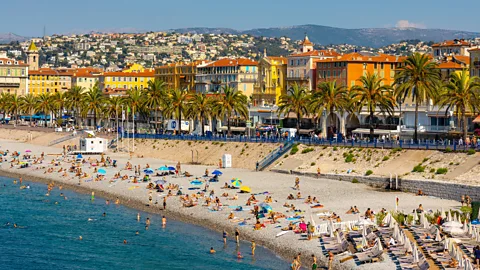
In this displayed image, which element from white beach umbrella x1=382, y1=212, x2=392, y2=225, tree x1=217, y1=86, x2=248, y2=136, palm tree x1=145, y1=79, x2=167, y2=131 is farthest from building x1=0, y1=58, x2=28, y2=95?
white beach umbrella x1=382, y1=212, x2=392, y2=225

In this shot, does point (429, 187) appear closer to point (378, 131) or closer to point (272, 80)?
point (378, 131)

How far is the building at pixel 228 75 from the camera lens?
139000mm

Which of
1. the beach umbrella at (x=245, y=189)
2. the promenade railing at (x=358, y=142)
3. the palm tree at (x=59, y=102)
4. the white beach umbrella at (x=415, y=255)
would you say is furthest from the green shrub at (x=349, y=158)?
the palm tree at (x=59, y=102)

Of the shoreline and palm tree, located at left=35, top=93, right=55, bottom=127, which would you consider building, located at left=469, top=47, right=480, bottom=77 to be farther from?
palm tree, located at left=35, top=93, right=55, bottom=127

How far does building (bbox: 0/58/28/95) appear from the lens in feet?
613

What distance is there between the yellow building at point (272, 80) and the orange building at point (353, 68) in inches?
411

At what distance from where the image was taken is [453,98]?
229ft

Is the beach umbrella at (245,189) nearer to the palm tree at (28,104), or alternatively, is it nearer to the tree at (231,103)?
the tree at (231,103)

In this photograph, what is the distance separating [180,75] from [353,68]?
53658 mm

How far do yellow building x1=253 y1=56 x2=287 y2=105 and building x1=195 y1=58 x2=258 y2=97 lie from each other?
6.88 meters

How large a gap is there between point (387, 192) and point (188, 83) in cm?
9653

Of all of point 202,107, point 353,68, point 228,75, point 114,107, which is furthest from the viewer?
point 228,75

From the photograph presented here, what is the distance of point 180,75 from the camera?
158750 mm

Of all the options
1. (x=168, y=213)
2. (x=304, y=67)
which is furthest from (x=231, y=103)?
(x=168, y=213)
